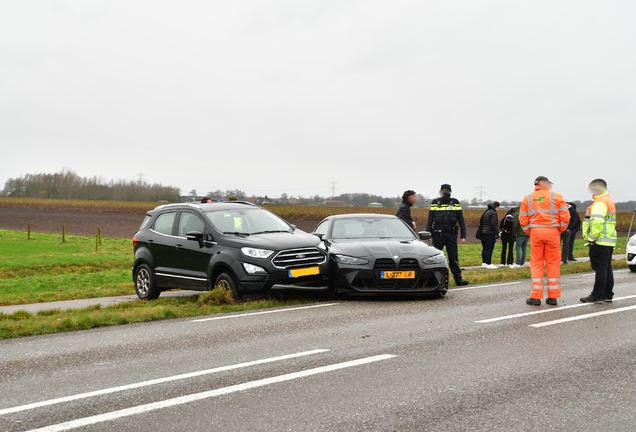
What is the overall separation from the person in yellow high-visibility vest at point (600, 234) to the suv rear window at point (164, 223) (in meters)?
7.26

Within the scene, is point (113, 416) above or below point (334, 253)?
below

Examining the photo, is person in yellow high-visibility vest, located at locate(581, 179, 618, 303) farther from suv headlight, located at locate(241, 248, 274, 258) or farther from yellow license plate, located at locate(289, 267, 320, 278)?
suv headlight, located at locate(241, 248, 274, 258)

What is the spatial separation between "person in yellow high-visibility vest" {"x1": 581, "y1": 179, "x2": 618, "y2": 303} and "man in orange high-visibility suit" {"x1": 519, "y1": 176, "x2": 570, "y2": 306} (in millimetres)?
552

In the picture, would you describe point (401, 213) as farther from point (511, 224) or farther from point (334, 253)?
point (511, 224)

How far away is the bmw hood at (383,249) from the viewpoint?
11961 millimetres

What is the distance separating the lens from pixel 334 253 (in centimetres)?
1230

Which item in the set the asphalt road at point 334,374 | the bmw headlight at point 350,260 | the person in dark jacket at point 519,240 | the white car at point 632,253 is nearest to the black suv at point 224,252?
the bmw headlight at point 350,260

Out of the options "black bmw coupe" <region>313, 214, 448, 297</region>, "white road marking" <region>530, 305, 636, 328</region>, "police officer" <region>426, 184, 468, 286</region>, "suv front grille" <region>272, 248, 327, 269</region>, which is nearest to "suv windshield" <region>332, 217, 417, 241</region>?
"black bmw coupe" <region>313, 214, 448, 297</region>

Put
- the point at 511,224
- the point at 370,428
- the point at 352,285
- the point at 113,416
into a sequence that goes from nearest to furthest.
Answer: the point at 370,428, the point at 113,416, the point at 352,285, the point at 511,224

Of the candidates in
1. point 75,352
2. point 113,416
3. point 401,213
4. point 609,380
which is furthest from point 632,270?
point 113,416

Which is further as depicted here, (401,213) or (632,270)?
(632,270)

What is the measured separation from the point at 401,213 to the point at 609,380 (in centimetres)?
1015

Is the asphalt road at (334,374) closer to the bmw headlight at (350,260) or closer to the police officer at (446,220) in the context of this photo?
the bmw headlight at (350,260)

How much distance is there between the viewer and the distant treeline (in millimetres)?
125812
